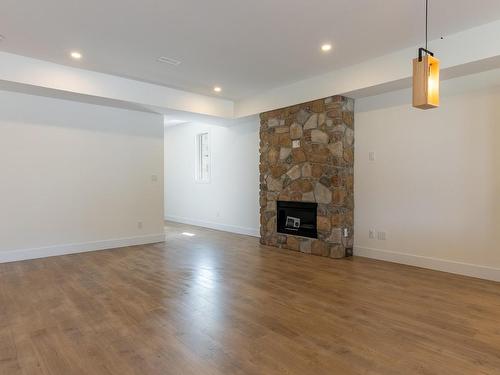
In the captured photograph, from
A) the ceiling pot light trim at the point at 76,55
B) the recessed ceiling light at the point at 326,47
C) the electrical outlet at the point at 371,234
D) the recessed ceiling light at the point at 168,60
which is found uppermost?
the recessed ceiling light at the point at 326,47

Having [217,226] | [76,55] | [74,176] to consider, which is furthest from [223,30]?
[217,226]

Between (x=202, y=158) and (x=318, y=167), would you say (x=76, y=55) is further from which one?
(x=202, y=158)

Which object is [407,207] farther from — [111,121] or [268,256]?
[111,121]

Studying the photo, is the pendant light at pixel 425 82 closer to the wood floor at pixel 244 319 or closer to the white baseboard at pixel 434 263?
the wood floor at pixel 244 319

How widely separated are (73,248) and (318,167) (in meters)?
4.25

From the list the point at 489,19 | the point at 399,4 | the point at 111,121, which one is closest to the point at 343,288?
the point at 399,4

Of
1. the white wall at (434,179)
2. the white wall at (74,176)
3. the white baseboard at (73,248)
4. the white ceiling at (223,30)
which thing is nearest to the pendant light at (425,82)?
the white ceiling at (223,30)

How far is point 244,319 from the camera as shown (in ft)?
8.84

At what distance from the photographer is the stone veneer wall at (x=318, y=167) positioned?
4.92 metres

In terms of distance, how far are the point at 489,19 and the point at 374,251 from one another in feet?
10.6

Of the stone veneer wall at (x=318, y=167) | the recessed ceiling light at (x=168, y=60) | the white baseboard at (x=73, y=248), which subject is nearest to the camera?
the recessed ceiling light at (x=168, y=60)

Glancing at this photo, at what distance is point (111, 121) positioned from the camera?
18.7 ft

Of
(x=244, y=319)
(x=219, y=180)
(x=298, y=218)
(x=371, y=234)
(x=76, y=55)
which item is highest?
(x=76, y=55)

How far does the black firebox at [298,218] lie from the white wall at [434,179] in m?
0.70
